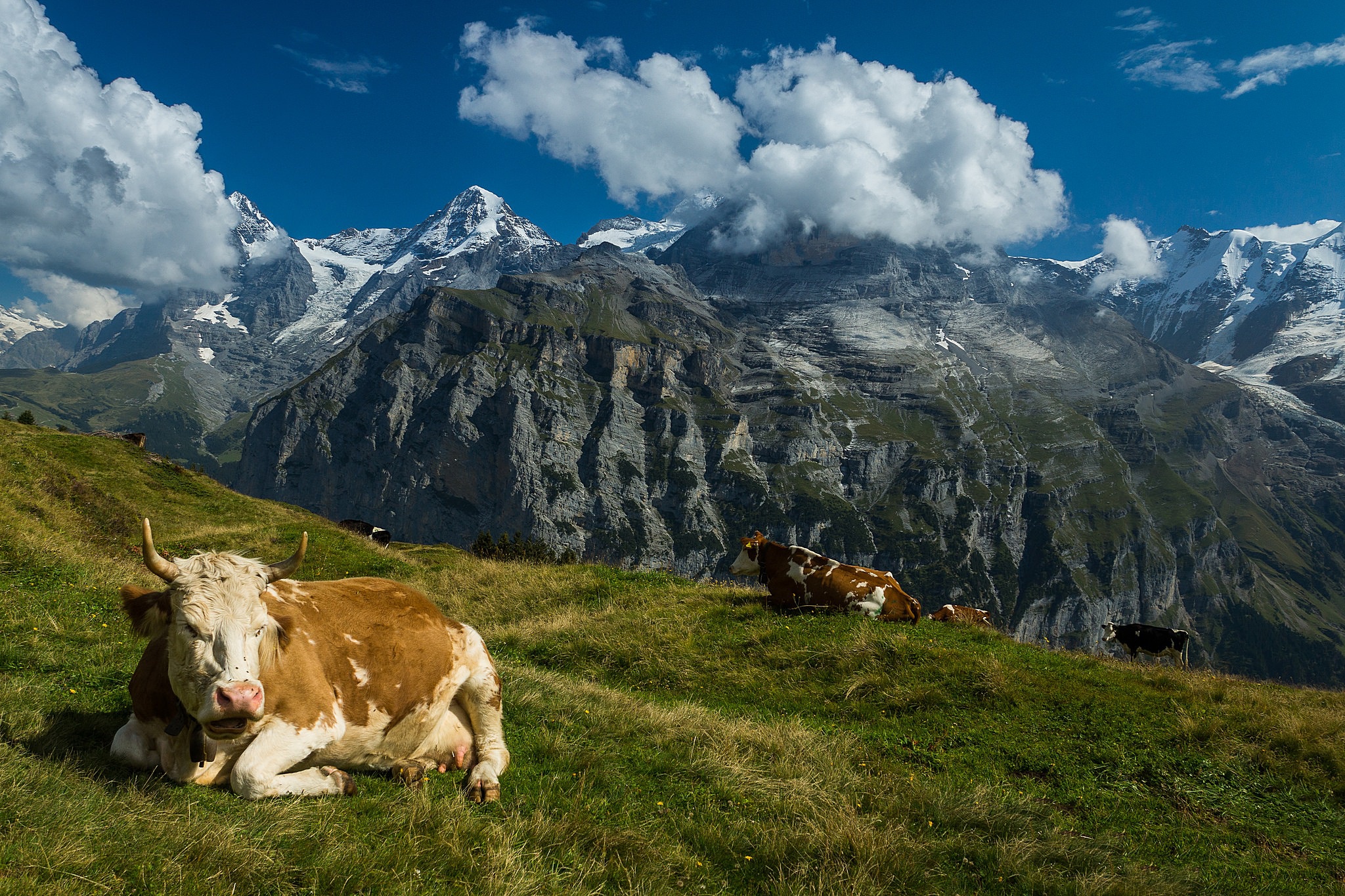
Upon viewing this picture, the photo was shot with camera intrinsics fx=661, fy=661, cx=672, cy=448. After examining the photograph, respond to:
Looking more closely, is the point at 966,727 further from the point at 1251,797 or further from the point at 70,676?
the point at 70,676

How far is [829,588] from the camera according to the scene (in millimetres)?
17422

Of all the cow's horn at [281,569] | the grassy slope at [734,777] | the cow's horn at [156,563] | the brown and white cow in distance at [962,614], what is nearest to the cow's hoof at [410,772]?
the grassy slope at [734,777]

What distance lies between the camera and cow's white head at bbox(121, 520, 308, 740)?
5348 mm

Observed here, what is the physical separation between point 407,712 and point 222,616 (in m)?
2.34

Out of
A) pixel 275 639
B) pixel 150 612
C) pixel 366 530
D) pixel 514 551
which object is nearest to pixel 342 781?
pixel 275 639

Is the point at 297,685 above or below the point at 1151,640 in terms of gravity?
below

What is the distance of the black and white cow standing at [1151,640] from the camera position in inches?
948

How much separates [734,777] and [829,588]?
991 centimetres

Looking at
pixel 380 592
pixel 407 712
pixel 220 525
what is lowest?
pixel 220 525

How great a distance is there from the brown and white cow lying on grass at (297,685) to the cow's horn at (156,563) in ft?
0.05

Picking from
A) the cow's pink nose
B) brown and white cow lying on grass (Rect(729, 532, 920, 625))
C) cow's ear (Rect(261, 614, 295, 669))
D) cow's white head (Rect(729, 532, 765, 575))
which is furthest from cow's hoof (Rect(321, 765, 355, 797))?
cow's white head (Rect(729, 532, 765, 575))

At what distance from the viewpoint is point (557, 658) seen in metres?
15.1

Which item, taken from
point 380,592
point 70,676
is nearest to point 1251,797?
point 380,592

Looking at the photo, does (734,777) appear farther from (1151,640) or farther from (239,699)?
(1151,640)
